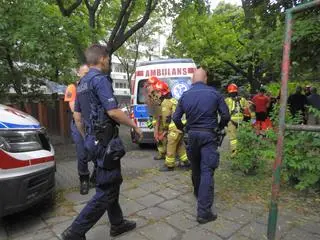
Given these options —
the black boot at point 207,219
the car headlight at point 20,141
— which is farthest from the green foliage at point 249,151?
the car headlight at point 20,141

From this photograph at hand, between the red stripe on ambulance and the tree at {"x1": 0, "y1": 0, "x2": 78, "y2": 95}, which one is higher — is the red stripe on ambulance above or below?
below

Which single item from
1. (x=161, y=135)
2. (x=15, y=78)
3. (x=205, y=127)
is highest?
(x=15, y=78)

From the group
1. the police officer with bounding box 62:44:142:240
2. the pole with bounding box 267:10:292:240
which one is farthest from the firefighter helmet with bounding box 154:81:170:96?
the pole with bounding box 267:10:292:240

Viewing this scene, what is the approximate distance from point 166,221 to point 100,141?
1326mm

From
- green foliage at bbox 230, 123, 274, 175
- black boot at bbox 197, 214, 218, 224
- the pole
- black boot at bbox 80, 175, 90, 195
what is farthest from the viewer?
green foliage at bbox 230, 123, 274, 175

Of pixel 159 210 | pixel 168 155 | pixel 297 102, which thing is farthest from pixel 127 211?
pixel 297 102

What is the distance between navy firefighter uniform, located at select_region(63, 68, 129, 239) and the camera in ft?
10.6

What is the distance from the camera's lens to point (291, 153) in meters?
4.65

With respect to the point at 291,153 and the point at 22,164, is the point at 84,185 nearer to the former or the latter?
the point at 22,164

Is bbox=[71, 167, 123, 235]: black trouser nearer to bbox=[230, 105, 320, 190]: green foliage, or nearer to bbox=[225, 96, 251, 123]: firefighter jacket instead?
bbox=[230, 105, 320, 190]: green foliage

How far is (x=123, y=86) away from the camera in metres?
54.8

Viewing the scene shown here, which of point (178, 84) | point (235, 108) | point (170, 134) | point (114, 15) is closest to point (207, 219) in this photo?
point (170, 134)

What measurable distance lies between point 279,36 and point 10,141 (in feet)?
12.1

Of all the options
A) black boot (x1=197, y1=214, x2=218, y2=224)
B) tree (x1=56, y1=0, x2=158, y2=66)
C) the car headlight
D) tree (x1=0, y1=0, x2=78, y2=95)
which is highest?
tree (x1=56, y1=0, x2=158, y2=66)
